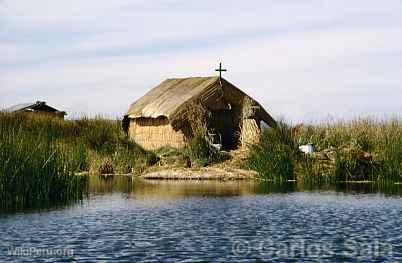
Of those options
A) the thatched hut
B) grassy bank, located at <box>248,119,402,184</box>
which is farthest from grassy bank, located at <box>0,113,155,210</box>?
the thatched hut

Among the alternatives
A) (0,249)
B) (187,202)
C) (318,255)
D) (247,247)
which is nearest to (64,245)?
(0,249)

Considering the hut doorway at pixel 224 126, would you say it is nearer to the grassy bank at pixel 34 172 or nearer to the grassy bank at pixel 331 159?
the grassy bank at pixel 331 159

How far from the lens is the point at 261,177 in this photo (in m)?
26.9

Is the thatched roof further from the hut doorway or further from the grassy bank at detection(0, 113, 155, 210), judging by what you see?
the grassy bank at detection(0, 113, 155, 210)

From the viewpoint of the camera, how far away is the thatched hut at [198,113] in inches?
1384

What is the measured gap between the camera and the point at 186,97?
3606 cm

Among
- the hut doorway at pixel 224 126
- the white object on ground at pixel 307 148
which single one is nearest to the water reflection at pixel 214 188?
the white object on ground at pixel 307 148

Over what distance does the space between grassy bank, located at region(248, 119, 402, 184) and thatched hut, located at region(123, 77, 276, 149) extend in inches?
270

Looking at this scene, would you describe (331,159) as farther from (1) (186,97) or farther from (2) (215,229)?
(2) (215,229)

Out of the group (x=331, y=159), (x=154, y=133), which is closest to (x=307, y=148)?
(x=331, y=159)

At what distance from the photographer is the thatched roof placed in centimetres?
3581

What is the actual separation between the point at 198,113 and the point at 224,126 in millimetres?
2303

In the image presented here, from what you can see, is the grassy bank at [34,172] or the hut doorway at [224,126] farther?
the hut doorway at [224,126]

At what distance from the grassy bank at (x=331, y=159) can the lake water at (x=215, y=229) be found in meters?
2.87
